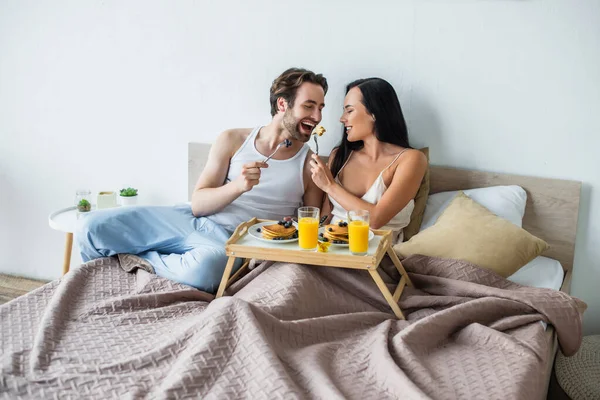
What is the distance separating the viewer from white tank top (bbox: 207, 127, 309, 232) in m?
2.52

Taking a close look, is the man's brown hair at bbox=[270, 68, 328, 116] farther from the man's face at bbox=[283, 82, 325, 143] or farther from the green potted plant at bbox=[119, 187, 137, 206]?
the green potted plant at bbox=[119, 187, 137, 206]

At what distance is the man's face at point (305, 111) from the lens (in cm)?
245

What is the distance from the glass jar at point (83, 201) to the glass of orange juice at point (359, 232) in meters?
1.48

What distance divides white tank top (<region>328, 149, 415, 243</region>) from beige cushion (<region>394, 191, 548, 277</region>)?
133mm

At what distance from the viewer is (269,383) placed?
1.48 m

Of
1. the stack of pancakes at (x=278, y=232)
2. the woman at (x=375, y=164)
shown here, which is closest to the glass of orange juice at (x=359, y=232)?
the stack of pancakes at (x=278, y=232)

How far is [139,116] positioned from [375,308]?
161 cm

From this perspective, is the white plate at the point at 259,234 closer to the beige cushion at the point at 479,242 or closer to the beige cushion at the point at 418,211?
the beige cushion at the point at 479,242

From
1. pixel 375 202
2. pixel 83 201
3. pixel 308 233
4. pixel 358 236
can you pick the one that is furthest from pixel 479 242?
pixel 83 201

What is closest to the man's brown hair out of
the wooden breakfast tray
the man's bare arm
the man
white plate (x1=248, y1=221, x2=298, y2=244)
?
the man

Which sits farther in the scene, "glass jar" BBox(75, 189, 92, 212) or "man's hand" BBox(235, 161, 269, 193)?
"glass jar" BBox(75, 189, 92, 212)

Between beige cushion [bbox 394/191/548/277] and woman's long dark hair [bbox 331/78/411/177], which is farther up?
woman's long dark hair [bbox 331/78/411/177]

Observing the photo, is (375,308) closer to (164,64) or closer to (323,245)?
(323,245)

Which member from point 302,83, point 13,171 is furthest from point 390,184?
point 13,171
